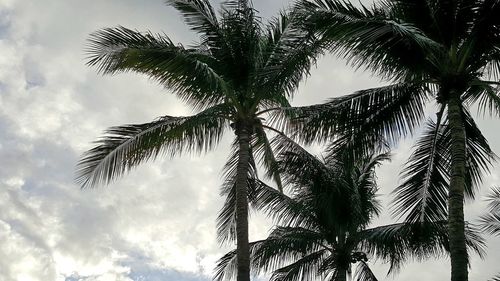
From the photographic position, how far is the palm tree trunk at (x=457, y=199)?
9486 millimetres

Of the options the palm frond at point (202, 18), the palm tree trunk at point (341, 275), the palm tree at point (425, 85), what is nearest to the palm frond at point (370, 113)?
the palm tree at point (425, 85)

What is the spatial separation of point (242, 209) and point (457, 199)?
4.57m

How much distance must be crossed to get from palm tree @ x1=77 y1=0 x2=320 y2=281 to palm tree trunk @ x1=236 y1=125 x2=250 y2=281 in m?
0.02

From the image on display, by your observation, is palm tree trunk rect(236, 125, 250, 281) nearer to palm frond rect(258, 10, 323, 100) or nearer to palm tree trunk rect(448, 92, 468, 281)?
palm frond rect(258, 10, 323, 100)

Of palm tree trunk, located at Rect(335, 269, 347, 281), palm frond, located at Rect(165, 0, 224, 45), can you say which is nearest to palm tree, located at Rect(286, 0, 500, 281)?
palm frond, located at Rect(165, 0, 224, 45)

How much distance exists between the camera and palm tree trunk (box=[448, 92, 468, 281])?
9.49m

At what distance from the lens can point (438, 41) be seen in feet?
36.5

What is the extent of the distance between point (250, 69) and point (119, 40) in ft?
9.48

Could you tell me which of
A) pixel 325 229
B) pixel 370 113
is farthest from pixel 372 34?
pixel 325 229

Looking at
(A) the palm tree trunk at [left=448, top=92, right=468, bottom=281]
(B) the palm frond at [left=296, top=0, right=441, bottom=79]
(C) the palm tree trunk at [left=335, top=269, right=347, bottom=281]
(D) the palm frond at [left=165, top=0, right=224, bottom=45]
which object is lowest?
(A) the palm tree trunk at [left=448, top=92, right=468, bottom=281]

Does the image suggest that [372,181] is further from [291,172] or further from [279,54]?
[279,54]

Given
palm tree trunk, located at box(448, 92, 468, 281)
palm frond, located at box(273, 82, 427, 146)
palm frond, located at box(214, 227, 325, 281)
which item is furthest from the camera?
palm frond, located at box(214, 227, 325, 281)

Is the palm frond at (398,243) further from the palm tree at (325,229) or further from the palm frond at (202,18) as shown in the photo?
the palm frond at (202,18)

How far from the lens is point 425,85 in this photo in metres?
12.0
